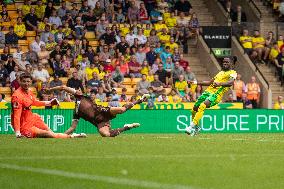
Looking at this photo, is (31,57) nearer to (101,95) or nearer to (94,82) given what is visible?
(94,82)

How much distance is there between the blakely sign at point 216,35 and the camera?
36562mm

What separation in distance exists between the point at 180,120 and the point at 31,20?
22.7 feet

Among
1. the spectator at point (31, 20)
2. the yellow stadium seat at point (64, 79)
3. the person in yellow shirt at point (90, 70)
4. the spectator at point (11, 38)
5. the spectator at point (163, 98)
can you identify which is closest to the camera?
the yellow stadium seat at point (64, 79)

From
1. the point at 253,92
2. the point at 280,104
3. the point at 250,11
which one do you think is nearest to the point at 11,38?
the point at 253,92

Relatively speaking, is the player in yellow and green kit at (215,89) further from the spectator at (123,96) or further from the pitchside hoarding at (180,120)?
the spectator at (123,96)

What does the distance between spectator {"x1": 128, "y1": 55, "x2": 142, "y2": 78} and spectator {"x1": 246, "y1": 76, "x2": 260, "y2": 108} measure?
4.13 metres

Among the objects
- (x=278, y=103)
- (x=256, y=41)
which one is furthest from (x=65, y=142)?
(x=256, y=41)

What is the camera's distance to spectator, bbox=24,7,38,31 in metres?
33.2

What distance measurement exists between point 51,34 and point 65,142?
13.1 meters

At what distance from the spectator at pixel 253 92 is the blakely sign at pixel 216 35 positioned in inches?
120

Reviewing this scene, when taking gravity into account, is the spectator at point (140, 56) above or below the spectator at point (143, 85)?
above

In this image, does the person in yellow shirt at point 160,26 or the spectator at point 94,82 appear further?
the person in yellow shirt at point 160,26

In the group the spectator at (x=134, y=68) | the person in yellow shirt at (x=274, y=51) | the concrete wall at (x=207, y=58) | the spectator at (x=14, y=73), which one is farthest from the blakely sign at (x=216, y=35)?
the spectator at (x=14, y=73)

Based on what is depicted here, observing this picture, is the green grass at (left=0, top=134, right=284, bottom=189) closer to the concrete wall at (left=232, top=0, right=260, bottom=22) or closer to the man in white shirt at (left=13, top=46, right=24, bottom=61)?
the man in white shirt at (left=13, top=46, right=24, bottom=61)
